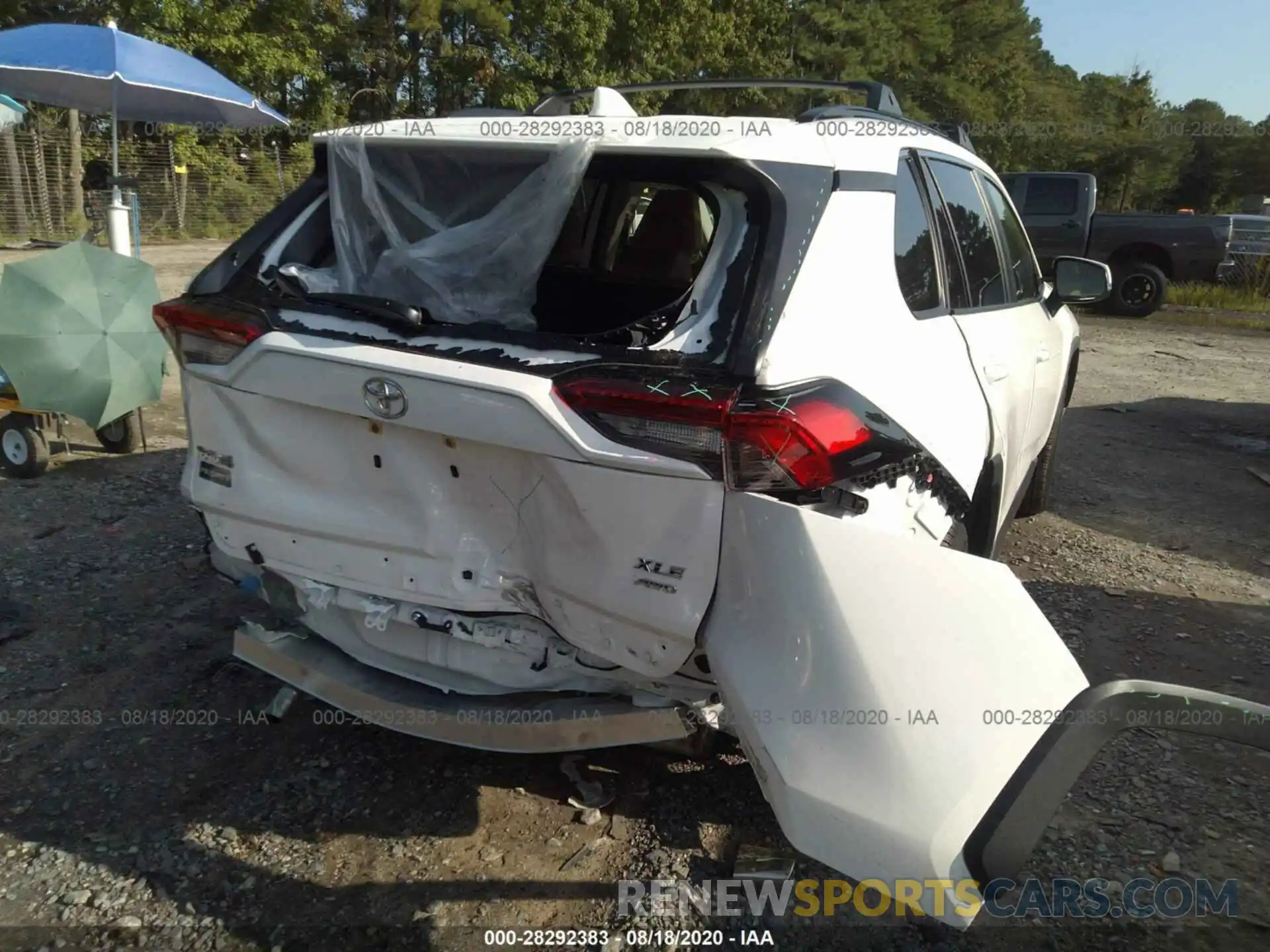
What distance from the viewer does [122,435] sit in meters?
5.79

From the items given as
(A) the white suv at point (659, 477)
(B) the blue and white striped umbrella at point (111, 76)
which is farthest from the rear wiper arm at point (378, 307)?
(B) the blue and white striped umbrella at point (111, 76)

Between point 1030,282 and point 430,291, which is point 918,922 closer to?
point 430,291

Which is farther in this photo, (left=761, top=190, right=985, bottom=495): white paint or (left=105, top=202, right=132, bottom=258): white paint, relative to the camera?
(left=105, top=202, right=132, bottom=258): white paint

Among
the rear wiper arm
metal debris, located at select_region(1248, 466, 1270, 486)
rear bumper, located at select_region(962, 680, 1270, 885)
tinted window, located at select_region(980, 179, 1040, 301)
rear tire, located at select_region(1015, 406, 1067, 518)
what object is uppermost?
tinted window, located at select_region(980, 179, 1040, 301)

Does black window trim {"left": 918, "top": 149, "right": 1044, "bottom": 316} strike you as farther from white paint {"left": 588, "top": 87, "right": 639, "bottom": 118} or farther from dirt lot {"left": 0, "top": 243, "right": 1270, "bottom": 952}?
dirt lot {"left": 0, "top": 243, "right": 1270, "bottom": 952}

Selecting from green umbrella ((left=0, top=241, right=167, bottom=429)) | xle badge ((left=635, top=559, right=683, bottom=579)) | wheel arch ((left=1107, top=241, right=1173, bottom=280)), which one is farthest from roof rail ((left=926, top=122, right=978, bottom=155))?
wheel arch ((left=1107, top=241, right=1173, bottom=280))

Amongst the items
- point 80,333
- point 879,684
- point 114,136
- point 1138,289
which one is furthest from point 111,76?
point 1138,289

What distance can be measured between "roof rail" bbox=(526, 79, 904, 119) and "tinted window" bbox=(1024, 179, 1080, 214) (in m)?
12.6

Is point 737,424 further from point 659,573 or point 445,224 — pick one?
point 445,224

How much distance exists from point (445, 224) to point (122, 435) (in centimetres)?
404

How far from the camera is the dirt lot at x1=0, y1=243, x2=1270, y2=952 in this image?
2.35 metres

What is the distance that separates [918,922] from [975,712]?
0.89 meters

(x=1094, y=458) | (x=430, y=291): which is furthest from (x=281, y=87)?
(x=430, y=291)

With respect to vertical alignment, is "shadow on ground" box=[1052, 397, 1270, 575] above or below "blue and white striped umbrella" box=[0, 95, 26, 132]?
below
